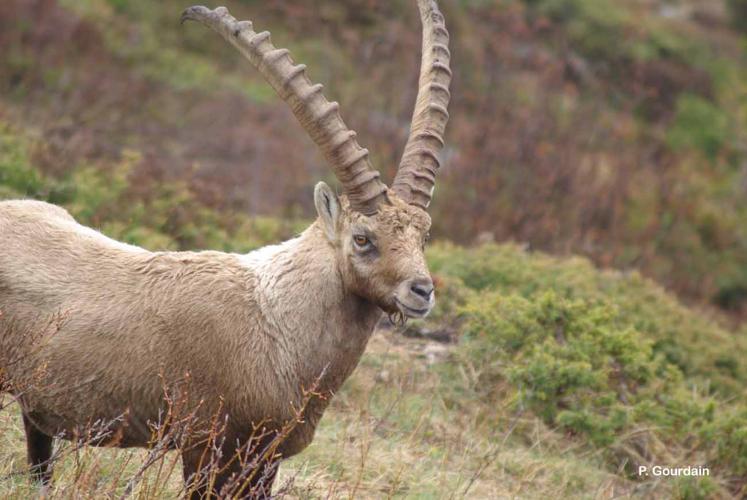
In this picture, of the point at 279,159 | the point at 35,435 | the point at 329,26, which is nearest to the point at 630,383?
the point at 35,435

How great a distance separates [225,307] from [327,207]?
0.84 metres

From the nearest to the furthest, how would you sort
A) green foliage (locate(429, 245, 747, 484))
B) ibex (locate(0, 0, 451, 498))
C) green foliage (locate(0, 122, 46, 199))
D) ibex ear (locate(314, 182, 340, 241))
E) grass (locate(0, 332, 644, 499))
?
ibex (locate(0, 0, 451, 498))
ibex ear (locate(314, 182, 340, 241))
grass (locate(0, 332, 644, 499))
green foliage (locate(429, 245, 747, 484))
green foliage (locate(0, 122, 46, 199))

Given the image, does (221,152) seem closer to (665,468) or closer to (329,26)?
(329,26)

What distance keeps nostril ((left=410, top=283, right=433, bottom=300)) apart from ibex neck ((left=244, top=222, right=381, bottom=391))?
41cm

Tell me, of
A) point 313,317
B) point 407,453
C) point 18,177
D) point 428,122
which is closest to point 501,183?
point 18,177

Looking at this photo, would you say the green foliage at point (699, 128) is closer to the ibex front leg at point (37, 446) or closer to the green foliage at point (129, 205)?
the green foliage at point (129, 205)

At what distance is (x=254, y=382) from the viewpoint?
526cm

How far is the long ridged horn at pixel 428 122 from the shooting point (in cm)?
581

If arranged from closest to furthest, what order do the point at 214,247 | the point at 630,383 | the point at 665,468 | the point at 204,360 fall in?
the point at 204,360 < the point at 665,468 < the point at 630,383 < the point at 214,247

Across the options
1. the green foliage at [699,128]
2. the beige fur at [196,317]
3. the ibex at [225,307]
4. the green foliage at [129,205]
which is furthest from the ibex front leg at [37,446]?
the green foliage at [699,128]

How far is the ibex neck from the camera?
17.7 feet

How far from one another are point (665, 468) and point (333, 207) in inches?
166

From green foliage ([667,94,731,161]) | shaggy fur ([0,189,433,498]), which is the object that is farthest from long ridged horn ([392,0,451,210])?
green foliage ([667,94,731,161])

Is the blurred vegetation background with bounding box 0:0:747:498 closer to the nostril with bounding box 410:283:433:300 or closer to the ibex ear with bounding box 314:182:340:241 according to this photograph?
the nostril with bounding box 410:283:433:300
